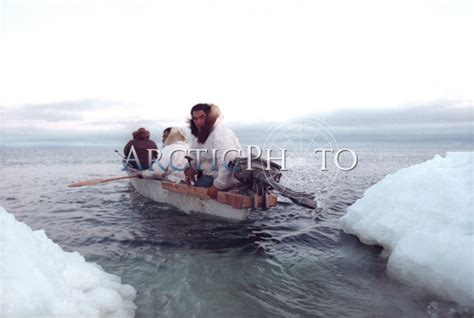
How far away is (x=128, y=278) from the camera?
470 cm

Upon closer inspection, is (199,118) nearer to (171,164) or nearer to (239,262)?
(171,164)

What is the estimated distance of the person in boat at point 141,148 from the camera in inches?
462

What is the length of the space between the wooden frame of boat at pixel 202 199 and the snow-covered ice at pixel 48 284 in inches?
110

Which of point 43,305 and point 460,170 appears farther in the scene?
point 460,170

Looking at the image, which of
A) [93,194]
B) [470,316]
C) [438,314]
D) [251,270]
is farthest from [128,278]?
[93,194]

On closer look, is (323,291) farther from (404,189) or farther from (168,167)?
(168,167)

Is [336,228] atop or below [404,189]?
below

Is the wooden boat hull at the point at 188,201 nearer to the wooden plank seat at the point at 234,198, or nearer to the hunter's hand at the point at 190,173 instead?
the wooden plank seat at the point at 234,198

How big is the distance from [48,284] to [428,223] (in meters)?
4.85

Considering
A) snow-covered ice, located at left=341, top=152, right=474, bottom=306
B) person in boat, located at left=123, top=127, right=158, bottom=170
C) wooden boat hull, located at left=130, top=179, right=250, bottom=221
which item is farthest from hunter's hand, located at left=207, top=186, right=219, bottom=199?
person in boat, located at left=123, top=127, right=158, bottom=170

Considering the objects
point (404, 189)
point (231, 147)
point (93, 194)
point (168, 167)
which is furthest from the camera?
point (93, 194)

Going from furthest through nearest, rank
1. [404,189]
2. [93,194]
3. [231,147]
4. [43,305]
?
1. [93,194]
2. [231,147]
3. [404,189]
4. [43,305]

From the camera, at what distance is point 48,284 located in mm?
2898

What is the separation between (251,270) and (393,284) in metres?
1.99
